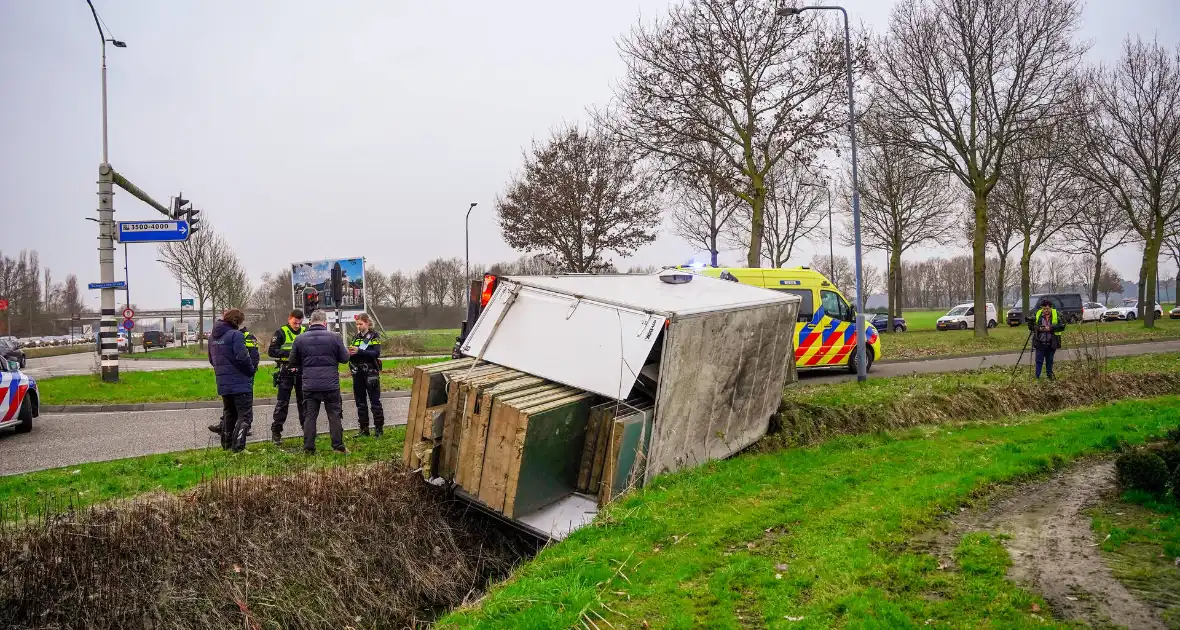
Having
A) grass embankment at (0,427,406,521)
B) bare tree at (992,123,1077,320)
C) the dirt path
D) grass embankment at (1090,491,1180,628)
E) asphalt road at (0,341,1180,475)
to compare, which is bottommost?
asphalt road at (0,341,1180,475)

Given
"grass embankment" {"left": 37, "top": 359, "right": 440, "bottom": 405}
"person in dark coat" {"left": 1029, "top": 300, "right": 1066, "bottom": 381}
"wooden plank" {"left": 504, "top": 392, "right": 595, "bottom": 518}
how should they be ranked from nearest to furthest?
"wooden plank" {"left": 504, "top": 392, "right": 595, "bottom": 518}, "person in dark coat" {"left": 1029, "top": 300, "right": 1066, "bottom": 381}, "grass embankment" {"left": 37, "top": 359, "right": 440, "bottom": 405}

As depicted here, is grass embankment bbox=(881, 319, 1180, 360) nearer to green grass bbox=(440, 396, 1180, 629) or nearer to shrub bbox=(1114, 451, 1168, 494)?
green grass bbox=(440, 396, 1180, 629)

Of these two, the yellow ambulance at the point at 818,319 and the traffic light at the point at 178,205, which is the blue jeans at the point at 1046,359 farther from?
the traffic light at the point at 178,205

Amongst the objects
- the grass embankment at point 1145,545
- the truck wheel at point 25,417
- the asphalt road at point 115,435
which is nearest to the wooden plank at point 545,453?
the grass embankment at point 1145,545

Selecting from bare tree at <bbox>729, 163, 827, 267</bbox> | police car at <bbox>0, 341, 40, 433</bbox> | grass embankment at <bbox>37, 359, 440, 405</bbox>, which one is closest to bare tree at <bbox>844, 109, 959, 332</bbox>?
bare tree at <bbox>729, 163, 827, 267</bbox>

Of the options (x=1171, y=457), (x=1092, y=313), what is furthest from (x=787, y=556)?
(x=1092, y=313)

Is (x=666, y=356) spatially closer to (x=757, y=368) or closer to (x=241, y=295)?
(x=757, y=368)

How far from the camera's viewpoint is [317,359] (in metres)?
7.88

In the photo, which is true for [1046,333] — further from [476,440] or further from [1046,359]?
[476,440]

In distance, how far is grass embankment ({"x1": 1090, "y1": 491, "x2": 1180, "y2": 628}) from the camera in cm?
360

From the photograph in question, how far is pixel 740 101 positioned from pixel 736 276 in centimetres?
809

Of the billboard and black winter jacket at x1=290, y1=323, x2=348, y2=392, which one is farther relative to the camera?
the billboard

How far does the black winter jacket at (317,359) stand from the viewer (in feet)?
25.8

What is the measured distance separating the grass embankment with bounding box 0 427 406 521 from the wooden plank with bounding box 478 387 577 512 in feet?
7.08
